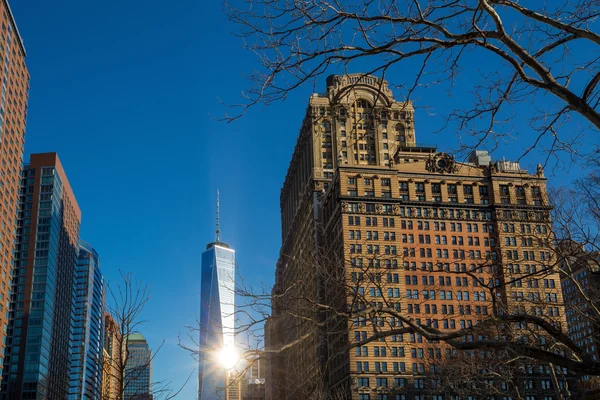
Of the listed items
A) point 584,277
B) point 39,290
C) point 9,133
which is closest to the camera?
point 584,277

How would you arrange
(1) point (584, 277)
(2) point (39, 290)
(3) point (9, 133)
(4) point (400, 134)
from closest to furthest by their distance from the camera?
(1) point (584, 277)
(3) point (9, 133)
(4) point (400, 134)
(2) point (39, 290)

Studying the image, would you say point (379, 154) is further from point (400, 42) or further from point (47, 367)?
point (400, 42)

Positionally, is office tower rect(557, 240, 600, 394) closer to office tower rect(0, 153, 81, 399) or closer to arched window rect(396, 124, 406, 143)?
arched window rect(396, 124, 406, 143)

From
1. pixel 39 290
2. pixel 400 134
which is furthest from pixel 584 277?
pixel 39 290

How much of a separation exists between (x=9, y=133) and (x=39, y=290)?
58.6 meters

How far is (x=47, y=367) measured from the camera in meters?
170

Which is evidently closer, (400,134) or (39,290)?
(400,134)

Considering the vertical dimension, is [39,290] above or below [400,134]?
below

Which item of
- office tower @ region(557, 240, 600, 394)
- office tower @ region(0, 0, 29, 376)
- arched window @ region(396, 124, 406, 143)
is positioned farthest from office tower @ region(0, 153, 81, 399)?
office tower @ region(557, 240, 600, 394)

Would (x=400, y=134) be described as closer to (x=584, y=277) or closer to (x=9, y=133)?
(x=9, y=133)

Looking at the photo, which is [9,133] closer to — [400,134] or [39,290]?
[39,290]

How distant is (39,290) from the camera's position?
16825 cm

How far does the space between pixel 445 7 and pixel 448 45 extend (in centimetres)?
64

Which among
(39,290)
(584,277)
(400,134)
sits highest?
(400,134)
